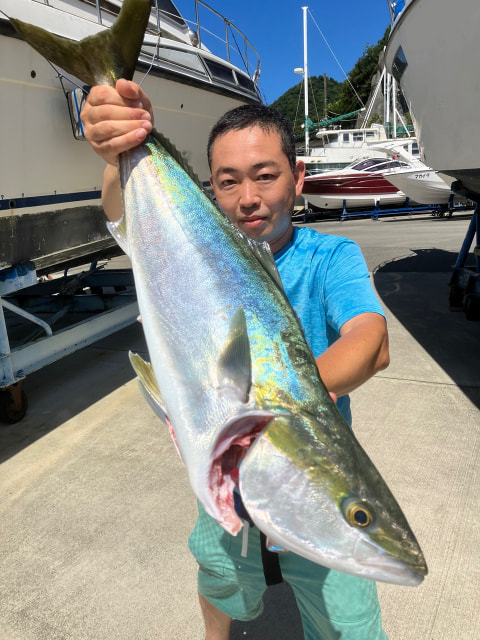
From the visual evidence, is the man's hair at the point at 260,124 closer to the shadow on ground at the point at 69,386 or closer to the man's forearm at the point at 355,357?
the man's forearm at the point at 355,357

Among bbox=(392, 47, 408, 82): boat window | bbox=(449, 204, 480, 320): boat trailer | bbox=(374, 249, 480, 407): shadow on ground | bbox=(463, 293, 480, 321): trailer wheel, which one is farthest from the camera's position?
bbox=(392, 47, 408, 82): boat window

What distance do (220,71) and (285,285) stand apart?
540 cm

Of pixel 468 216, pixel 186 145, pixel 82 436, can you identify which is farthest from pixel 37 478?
pixel 468 216

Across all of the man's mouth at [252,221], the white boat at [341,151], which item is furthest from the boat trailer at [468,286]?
the white boat at [341,151]

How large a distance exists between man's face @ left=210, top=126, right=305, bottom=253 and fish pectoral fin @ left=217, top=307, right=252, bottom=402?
0.51 metres

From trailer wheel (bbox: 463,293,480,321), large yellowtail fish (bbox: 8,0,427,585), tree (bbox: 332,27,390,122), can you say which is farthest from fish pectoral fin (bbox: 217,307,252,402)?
tree (bbox: 332,27,390,122)

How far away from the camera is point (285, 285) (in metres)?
1.47

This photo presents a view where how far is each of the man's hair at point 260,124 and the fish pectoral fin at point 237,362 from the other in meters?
0.69

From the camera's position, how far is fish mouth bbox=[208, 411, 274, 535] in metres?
0.91

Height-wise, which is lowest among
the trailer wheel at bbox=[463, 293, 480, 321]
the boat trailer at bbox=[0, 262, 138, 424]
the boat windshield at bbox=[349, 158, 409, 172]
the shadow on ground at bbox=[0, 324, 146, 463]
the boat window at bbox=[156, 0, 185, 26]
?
the shadow on ground at bbox=[0, 324, 146, 463]

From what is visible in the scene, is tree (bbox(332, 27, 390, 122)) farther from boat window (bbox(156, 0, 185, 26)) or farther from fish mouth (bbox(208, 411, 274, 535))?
fish mouth (bbox(208, 411, 274, 535))

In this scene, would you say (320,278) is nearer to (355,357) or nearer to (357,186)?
(355,357)

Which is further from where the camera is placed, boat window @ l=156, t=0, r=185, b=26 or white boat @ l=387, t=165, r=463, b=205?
white boat @ l=387, t=165, r=463, b=205

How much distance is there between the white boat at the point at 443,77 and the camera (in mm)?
4176
